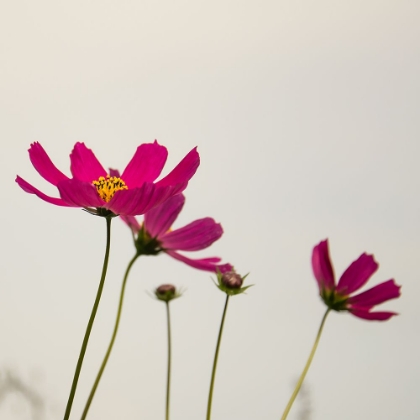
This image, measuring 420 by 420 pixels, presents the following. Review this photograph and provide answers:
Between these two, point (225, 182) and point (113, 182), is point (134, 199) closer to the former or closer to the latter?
point (113, 182)

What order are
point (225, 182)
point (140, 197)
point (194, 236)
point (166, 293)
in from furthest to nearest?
1. point (225, 182)
2. point (166, 293)
3. point (194, 236)
4. point (140, 197)

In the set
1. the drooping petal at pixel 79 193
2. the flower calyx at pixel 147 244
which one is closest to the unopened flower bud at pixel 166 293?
the flower calyx at pixel 147 244

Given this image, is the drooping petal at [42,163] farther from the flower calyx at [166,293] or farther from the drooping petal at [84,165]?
the flower calyx at [166,293]

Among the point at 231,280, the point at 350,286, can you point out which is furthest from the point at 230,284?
the point at 350,286

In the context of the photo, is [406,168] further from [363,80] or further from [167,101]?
[167,101]

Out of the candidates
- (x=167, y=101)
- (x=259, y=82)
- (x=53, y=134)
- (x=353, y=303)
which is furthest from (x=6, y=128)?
(x=353, y=303)

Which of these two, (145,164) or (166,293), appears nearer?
(145,164)

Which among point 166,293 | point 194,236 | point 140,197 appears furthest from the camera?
point 166,293

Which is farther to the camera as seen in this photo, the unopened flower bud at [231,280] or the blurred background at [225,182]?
the blurred background at [225,182]
